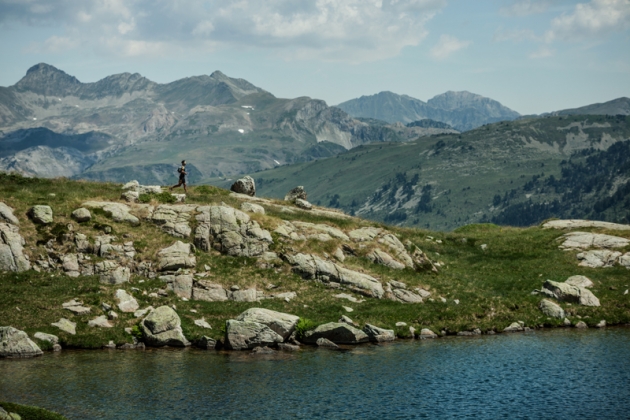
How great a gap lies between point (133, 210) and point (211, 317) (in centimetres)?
1800

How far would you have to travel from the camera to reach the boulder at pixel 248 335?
45875 mm

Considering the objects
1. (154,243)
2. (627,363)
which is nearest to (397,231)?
(154,243)

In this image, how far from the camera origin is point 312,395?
35.4 meters

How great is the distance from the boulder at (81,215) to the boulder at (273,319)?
65.1 feet

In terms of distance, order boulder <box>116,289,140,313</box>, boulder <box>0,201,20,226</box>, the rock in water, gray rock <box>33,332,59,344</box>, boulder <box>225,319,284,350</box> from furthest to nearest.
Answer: the rock in water < boulder <box>0,201,20,226</box> < boulder <box>116,289,140,313</box> < boulder <box>225,319,284,350</box> < gray rock <box>33,332,59,344</box>

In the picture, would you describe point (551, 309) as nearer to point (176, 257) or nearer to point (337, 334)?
point (337, 334)

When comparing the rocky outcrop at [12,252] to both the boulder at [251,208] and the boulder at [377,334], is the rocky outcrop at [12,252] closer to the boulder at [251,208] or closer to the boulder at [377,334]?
the boulder at [251,208]

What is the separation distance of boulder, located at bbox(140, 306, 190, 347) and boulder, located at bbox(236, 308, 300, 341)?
465 cm

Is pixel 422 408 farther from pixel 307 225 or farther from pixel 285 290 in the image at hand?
pixel 307 225

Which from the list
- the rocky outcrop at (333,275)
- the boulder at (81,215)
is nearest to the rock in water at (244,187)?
the rocky outcrop at (333,275)

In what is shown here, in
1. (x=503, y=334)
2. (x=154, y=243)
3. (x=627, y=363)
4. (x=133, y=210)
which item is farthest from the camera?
(x=133, y=210)

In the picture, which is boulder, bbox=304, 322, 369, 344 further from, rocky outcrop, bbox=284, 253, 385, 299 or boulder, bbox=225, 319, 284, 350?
rocky outcrop, bbox=284, 253, 385, 299

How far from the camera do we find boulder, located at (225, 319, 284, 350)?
45875 millimetres

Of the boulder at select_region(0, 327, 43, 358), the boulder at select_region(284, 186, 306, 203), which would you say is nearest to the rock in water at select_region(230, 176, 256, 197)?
the boulder at select_region(284, 186, 306, 203)
